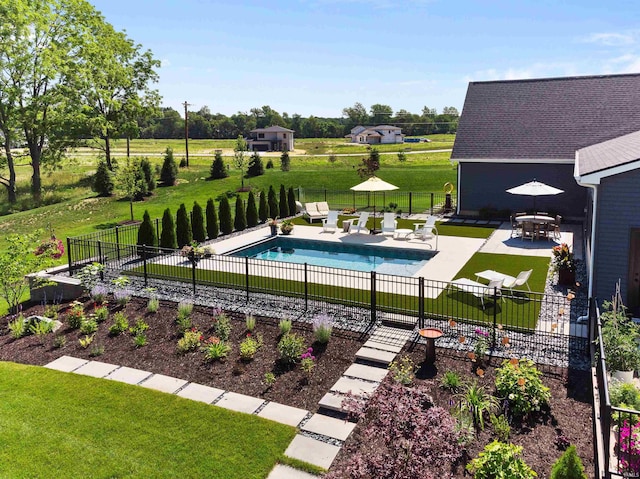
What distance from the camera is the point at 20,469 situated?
6707 millimetres

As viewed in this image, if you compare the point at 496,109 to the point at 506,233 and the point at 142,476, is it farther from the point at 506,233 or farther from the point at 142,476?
the point at 142,476

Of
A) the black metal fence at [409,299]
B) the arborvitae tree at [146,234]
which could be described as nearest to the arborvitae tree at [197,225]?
the arborvitae tree at [146,234]

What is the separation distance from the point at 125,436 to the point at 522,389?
5.87 m

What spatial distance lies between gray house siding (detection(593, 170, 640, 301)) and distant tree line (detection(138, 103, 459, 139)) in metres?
99.9

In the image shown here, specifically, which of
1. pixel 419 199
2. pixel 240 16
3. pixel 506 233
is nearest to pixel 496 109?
pixel 419 199

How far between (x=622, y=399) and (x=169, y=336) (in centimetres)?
836

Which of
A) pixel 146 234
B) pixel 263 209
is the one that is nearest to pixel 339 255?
pixel 146 234

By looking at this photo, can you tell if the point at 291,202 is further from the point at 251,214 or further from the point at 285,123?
Answer: the point at 285,123

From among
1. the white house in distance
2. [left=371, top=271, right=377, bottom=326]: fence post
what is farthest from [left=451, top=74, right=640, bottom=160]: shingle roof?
the white house in distance

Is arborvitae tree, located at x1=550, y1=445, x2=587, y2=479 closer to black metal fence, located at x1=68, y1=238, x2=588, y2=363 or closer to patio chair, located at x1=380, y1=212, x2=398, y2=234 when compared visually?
black metal fence, located at x1=68, y1=238, x2=588, y2=363

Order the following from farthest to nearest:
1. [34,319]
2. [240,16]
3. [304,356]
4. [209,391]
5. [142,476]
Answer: [240,16] < [34,319] < [304,356] < [209,391] < [142,476]

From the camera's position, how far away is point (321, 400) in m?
8.05

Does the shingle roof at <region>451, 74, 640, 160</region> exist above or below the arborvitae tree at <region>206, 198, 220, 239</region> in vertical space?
above

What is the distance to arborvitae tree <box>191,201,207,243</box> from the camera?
1942cm
